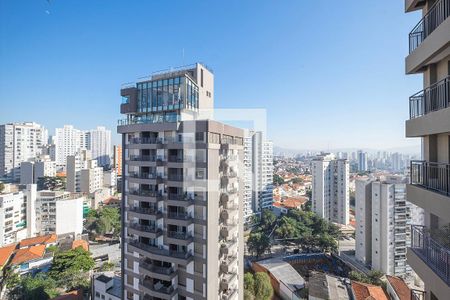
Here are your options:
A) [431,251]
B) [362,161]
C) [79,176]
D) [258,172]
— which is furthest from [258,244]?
[362,161]

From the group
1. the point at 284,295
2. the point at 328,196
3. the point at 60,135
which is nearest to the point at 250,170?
the point at 328,196

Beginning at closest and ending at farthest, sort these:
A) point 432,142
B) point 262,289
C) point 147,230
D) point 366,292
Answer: point 432,142 → point 147,230 → point 366,292 → point 262,289

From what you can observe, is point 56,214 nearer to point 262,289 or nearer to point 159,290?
point 159,290

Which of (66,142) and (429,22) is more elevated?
(66,142)

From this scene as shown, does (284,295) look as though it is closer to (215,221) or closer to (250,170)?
(215,221)

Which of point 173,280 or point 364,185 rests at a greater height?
point 364,185

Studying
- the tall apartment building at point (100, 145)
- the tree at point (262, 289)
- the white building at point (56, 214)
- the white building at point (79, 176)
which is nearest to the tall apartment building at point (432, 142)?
the tree at point (262, 289)
